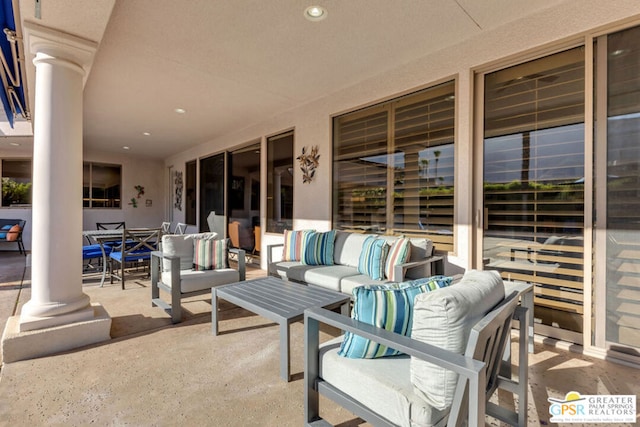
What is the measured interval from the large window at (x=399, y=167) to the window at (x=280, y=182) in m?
1.06

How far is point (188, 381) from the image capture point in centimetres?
208

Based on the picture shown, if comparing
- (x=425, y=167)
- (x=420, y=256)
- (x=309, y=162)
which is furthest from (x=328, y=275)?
(x=309, y=162)

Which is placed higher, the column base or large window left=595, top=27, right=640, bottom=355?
large window left=595, top=27, right=640, bottom=355

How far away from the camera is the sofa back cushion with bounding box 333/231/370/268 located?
143 inches

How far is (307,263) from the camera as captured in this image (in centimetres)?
386

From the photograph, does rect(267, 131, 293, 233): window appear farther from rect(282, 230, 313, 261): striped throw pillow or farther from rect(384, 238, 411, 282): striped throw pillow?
rect(384, 238, 411, 282): striped throw pillow

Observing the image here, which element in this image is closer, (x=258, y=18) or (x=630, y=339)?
(x=630, y=339)

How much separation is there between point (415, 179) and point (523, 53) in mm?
1510

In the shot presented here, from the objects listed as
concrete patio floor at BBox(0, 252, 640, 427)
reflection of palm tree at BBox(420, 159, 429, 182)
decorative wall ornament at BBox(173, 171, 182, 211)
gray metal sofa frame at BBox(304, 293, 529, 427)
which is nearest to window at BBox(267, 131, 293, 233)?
reflection of palm tree at BBox(420, 159, 429, 182)

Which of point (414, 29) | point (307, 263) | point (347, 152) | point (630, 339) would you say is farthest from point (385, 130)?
point (630, 339)

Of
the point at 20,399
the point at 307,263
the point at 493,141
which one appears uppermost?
the point at 493,141

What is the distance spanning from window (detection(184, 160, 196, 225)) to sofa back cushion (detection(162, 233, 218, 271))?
4.94 metres

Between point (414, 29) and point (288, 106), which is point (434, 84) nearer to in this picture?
point (414, 29)

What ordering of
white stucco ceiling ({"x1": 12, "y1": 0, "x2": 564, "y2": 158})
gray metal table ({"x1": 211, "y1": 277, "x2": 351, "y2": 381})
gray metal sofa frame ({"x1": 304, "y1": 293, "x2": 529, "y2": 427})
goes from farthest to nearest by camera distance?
white stucco ceiling ({"x1": 12, "y1": 0, "x2": 564, "y2": 158})
gray metal table ({"x1": 211, "y1": 277, "x2": 351, "y2": 381})
gray metal sofa frame ({"x1": 304, "y1": 293, "x2": 529, "y2": 427})
